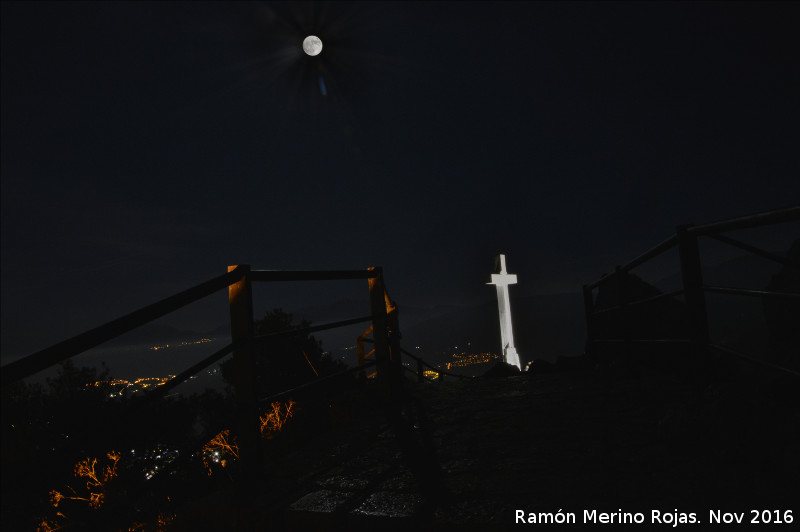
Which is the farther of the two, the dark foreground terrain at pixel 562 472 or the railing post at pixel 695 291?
the railing post at pixel 695 291

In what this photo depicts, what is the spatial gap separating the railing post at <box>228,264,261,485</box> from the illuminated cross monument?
11702mm

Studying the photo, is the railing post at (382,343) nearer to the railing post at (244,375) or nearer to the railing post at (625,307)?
the railing post at (244,375)

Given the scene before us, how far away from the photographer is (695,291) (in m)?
3.03

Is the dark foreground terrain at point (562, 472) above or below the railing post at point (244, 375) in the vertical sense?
A: below

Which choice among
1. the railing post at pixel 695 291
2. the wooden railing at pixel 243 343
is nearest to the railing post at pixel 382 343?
the wooden railing at pixel 243 343

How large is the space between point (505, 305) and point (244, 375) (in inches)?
467

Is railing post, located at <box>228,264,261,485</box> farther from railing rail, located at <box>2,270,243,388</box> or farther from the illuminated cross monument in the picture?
the illuminated cross monument

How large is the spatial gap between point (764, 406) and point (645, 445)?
0.62m

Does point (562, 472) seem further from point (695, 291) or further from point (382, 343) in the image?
point (382, 343)

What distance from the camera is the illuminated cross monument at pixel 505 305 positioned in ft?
44.1

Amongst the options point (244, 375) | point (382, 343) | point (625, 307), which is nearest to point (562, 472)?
point (244, 375)

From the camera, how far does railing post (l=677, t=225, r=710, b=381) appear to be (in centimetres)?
303

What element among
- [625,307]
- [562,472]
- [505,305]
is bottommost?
[562,472]

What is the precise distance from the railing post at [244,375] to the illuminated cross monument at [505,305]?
38.4 ft
